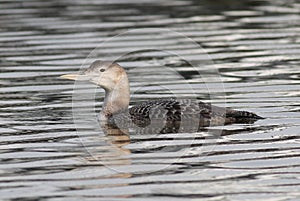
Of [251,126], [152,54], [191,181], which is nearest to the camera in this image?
[191,181]

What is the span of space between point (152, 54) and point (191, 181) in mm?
7546

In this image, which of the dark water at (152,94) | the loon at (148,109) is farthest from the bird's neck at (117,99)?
the dark water at (152,94)

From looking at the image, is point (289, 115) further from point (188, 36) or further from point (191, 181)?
point (188, 36)

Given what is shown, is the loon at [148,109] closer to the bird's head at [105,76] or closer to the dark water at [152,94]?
the bird's head at [105,76]

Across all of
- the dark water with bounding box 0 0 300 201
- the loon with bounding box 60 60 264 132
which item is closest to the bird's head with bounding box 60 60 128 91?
the loon with bounding box 60 60 264 132

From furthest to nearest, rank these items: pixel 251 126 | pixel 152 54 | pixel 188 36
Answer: pixel 188 36, pixel 152 54, pixel 251 126

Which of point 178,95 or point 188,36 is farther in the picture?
point 188,36

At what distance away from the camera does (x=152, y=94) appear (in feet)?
42.4

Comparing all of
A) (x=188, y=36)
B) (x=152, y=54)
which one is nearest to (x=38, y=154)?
(x=152, y=54)

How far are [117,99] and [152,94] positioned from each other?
4.19 feet

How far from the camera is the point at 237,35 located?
17.1 metres

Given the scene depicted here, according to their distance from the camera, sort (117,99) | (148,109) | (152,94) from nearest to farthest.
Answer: (148,109)
(117,99)
(152,94)

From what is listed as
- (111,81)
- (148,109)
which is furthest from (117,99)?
(148,109)

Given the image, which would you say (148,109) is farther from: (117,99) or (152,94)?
(152,94)
